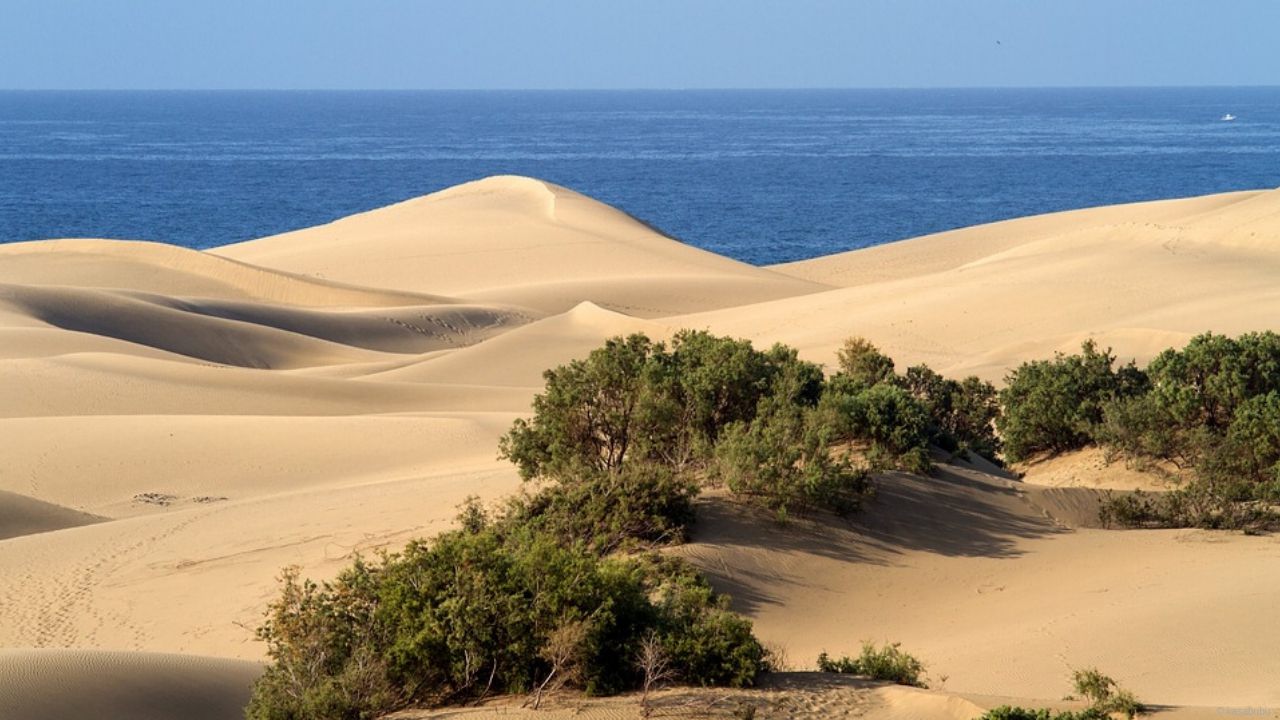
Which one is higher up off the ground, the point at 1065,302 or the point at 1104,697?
the point at 1104,697

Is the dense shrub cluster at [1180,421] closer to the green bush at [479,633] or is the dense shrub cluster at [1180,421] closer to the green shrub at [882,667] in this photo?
the green shrub at [882,667]

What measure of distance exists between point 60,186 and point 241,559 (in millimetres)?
75212

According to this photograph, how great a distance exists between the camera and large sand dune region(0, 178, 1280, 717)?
34.8ft

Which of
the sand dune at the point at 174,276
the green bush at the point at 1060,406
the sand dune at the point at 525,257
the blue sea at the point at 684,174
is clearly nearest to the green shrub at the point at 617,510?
the green bush at the point at 1060,406

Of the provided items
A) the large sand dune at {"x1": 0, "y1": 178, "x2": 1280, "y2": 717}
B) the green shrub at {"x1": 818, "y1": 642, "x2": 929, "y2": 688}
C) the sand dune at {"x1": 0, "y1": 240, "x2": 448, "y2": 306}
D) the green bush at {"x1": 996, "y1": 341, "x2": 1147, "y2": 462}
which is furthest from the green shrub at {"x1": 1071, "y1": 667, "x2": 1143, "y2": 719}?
the sand dune at {"x1": 0, "y1": 240, "x2": 448, "y2": 306}

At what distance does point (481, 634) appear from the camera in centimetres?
808

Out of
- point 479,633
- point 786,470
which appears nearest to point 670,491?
point 786,470

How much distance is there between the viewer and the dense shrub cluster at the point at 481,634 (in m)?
7.96

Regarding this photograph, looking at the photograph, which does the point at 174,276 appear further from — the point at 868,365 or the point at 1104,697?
the point at 1104,697

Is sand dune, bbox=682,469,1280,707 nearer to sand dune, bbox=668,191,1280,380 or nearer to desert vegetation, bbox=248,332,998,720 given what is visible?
desert vegetation, bbox=248,332,998,720

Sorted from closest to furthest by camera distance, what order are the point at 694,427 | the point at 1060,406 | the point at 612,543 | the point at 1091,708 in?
the point at 1091,708, the point at 612,543, the point at 694,427, the point at 1060,406

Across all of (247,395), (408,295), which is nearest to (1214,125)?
(408,295)

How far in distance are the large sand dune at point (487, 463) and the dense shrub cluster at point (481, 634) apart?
3.08 feet

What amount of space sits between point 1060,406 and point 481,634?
11.1 m
